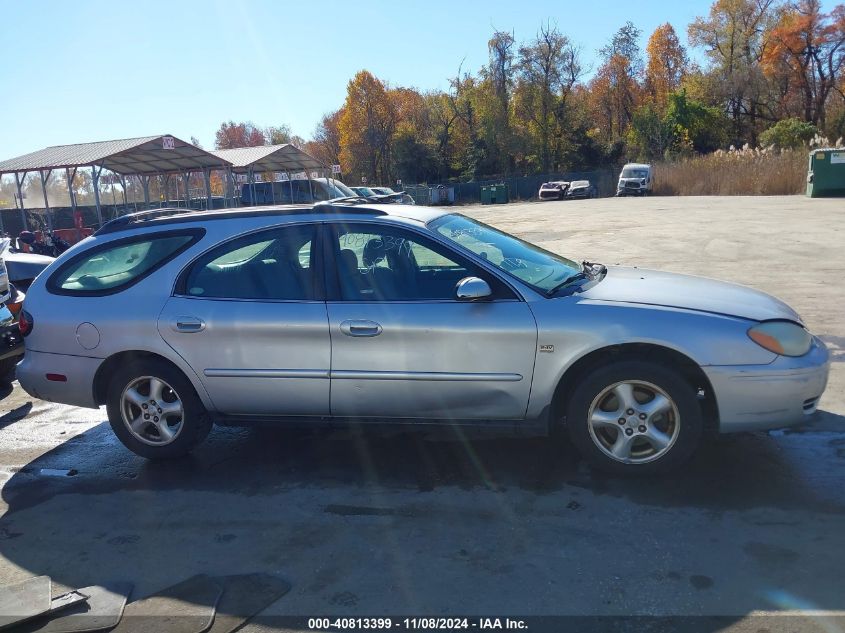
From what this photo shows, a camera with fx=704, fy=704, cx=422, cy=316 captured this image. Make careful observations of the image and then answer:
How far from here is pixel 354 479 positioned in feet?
14.9

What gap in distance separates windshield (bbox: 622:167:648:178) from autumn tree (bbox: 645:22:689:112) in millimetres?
31649

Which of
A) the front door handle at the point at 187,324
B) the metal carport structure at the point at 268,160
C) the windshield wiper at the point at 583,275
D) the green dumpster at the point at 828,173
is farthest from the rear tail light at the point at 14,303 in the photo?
the green dumpster at the point at 828,173

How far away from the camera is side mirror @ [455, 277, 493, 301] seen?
422 centimetres

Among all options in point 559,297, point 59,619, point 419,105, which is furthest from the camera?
point 419,105

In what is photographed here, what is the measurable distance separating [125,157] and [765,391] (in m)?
24.3

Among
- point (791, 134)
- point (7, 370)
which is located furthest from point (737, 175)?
point (7, 370)

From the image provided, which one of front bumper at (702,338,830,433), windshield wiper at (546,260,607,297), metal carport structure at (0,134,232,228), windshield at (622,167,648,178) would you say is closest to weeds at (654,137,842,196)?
windshield at (622,167,648,178)

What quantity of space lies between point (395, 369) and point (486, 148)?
6577 cm

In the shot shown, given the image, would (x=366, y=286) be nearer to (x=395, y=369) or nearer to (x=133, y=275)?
(x=395, y=369)

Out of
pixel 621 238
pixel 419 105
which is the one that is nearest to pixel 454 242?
pixel 621 238

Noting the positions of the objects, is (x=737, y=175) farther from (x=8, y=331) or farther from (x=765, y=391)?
(x=8, y=331)

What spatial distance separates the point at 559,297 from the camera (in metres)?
4.34

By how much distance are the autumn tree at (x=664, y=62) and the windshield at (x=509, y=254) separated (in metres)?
74.0

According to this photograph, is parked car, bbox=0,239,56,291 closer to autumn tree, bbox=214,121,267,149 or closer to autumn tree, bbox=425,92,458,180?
autumn tree, bbox=425,92,458,180
